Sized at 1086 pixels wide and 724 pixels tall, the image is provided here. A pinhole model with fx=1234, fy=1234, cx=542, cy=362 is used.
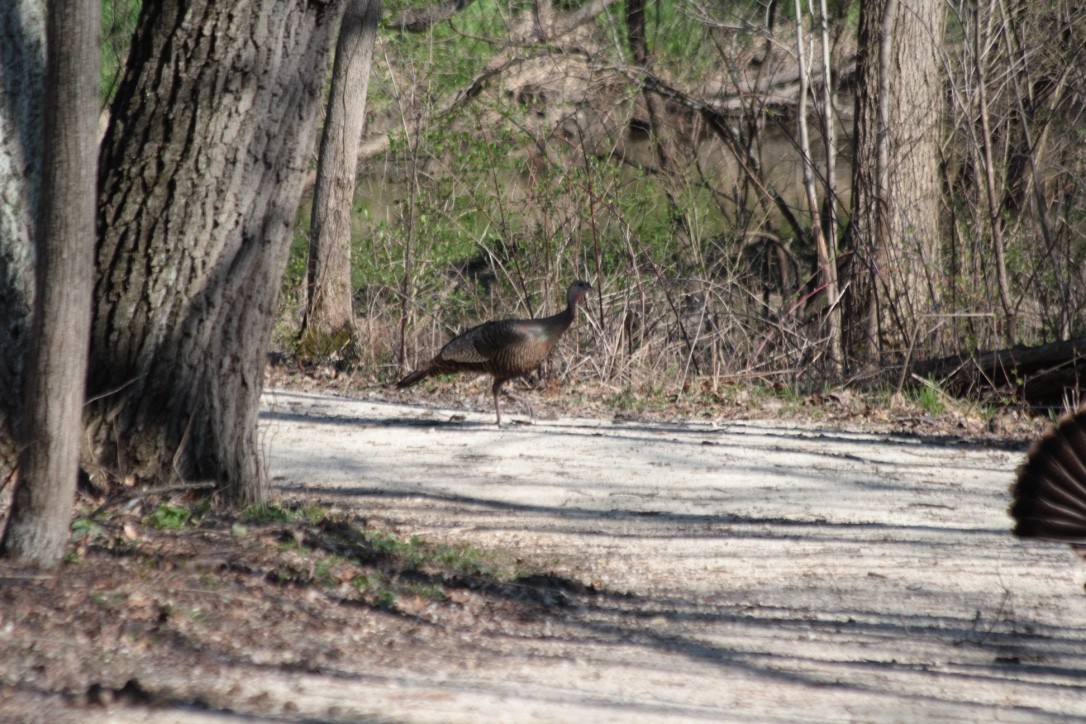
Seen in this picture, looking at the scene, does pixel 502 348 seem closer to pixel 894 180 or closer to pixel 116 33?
pixel 116 33

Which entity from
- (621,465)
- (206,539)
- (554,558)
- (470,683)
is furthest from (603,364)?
(470,683)

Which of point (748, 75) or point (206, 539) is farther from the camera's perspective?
point (748, 75)

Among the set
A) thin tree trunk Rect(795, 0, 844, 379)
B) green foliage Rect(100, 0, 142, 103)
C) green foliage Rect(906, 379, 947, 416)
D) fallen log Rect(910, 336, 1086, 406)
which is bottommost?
green foliage Rect(906, 379, 947, 416)

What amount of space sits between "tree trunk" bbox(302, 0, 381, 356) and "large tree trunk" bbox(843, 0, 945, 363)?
19.2 feet

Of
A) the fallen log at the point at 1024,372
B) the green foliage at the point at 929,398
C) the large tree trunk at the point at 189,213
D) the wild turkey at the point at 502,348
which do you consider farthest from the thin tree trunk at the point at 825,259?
the large tree trunk at the point at 189,213

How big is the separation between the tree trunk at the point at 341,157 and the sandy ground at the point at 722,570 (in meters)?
5.36

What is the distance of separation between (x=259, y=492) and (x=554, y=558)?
1329 millimetres

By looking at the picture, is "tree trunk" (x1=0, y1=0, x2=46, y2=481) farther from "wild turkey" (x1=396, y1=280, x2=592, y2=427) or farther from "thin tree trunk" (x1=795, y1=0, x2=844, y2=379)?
"thin tree trunk" (x1=795, y1=0, x2=844, y2=379)

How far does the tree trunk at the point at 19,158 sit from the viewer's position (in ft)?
16.6

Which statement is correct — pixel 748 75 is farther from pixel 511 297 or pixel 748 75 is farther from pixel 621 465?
pixel 621 465

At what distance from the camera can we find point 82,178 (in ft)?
12.4

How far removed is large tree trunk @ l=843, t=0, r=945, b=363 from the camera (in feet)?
38.7

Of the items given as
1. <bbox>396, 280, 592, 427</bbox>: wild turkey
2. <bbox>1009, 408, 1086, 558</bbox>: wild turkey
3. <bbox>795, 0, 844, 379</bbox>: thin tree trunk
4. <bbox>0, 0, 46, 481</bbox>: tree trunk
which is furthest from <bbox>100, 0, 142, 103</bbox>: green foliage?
<bbox>1009, 408, 1086, 558</bbox>: wild turkey

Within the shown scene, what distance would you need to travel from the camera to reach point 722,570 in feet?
17.6
